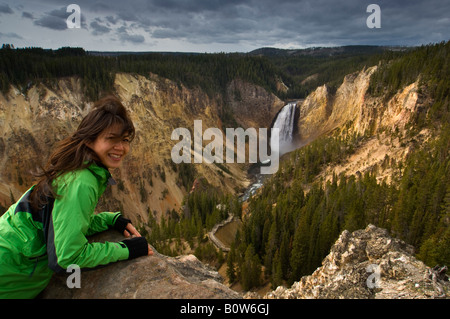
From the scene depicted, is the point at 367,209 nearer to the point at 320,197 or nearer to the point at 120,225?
the point at 320,197

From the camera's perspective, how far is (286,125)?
88.2m

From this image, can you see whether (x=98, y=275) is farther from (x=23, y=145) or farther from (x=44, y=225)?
(x=23, y=145)

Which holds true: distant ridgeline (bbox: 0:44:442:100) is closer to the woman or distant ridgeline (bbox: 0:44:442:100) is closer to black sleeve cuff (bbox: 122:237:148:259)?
the woman

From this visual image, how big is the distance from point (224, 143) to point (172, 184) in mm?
26481

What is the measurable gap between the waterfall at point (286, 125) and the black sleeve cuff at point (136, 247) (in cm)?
7996

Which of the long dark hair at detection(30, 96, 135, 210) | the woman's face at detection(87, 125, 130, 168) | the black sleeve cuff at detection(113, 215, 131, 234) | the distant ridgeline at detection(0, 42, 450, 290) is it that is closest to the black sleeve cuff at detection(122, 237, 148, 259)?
the black sleeve cuff at detection(113, 215, 131, 234)

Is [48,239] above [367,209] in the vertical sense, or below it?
above

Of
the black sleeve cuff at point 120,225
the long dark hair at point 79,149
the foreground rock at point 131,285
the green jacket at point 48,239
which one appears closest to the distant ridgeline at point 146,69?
the long dark hair at point 79,149

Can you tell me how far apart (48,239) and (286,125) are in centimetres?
8921

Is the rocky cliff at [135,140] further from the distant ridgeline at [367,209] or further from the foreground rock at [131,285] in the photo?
the foreground rock at [131,285]

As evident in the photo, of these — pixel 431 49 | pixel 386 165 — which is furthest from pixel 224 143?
pixel 431 49

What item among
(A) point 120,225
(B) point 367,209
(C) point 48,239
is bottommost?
(B) point 367,209

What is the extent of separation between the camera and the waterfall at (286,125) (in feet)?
275

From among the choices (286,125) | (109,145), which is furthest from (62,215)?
(286,125)
